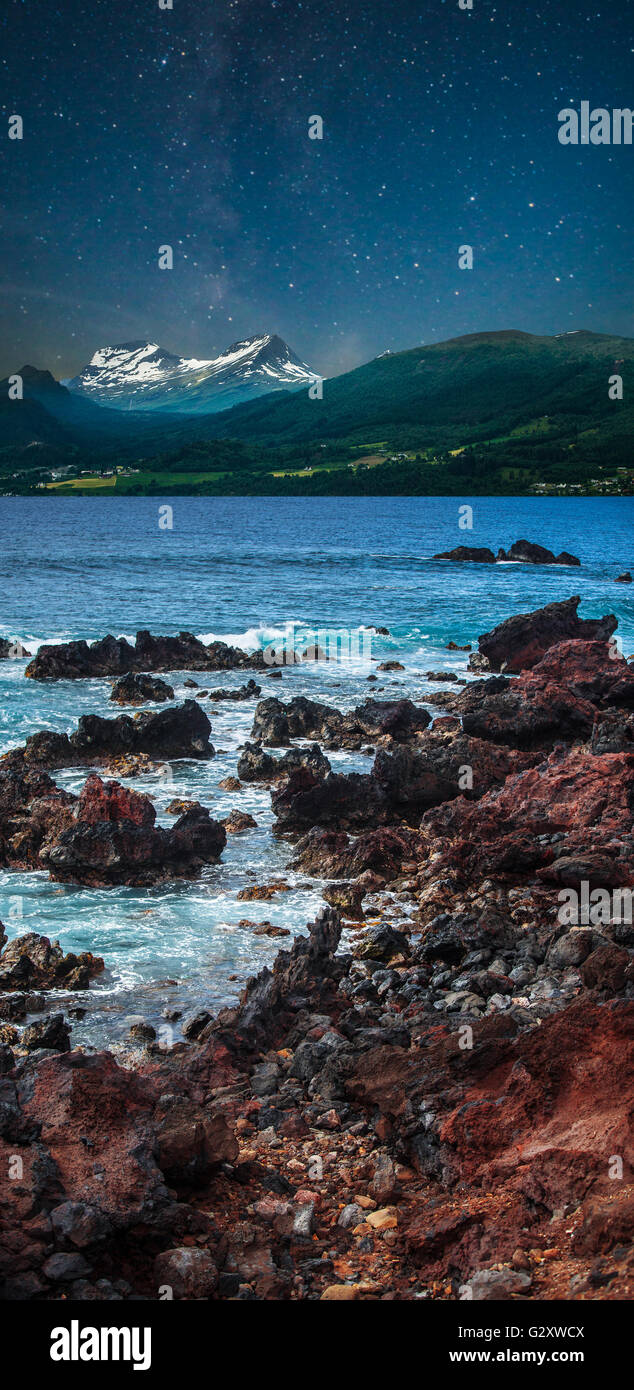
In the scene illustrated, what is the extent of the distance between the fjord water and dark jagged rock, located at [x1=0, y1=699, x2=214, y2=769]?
0.87 metres

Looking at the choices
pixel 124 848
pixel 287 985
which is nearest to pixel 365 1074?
pixel 287 985

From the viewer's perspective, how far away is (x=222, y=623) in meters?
58.1

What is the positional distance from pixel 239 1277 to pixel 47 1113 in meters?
2.26

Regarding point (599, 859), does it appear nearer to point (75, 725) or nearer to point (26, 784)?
point (26, 784)

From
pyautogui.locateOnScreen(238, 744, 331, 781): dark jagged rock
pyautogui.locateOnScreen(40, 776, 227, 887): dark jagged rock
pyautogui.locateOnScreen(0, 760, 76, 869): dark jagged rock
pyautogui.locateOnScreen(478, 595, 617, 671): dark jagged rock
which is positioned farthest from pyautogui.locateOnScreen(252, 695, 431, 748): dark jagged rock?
pyautogui.locateOnScreen(478, 595, 617, 671): dark jagged rock

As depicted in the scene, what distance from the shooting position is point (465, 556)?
100375 millimetres

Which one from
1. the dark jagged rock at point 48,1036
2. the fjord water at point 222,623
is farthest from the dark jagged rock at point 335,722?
the dark jagged rock at point 48,1036

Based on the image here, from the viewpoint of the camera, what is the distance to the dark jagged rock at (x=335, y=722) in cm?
2902

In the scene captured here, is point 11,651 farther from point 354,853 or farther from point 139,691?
point 354,853

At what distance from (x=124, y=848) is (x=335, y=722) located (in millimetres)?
13416

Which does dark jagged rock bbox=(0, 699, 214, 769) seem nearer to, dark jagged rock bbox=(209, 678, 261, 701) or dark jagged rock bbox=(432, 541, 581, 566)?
dark jagged rock bbox=(209, 678, 261, 701)

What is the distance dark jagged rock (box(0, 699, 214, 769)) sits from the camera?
26484mm

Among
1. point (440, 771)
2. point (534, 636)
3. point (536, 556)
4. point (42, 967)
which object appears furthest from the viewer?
point (536, 556)
